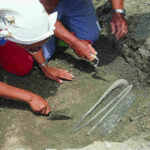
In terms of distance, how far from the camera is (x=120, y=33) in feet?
7.59

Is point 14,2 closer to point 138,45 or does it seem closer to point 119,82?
point 119,82

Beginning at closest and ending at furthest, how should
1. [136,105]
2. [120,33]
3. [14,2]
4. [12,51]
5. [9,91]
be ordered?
[14,2]
[9,91]
[136,105]
[12,51]
[120,33]

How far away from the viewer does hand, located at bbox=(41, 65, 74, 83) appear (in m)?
2.32

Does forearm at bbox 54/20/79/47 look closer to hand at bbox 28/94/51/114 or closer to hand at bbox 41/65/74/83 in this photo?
hand at bbox 41/65/74/83

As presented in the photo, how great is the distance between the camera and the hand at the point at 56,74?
232 cm

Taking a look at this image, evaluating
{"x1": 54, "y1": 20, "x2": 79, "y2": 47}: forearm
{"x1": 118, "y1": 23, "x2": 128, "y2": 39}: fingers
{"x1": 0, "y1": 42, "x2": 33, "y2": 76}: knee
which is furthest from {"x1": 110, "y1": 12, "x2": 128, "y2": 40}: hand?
{"x1": 0, "y1": 42, "x2": 33, "y2": 76}: knee

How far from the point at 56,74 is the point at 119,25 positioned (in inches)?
41.7

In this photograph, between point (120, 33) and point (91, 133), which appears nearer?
point (91, 133)

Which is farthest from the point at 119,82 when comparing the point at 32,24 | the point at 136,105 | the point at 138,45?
the point at 32,24

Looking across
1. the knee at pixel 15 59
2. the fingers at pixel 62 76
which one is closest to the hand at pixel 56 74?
the fingers at pixel 62 76

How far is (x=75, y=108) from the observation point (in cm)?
208

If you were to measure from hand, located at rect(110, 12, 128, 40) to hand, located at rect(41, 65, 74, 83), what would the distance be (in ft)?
2.84

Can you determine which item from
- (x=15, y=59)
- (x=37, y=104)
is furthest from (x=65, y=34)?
(x=37, y=104)

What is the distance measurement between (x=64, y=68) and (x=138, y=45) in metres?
1.06
